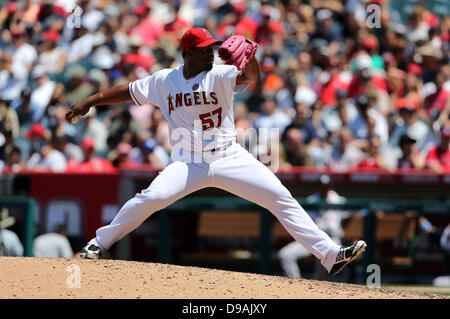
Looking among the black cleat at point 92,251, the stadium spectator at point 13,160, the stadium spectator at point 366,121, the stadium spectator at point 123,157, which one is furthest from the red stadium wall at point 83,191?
the black cleat at point 92,251

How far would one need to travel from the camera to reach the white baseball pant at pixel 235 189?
603 centimetres

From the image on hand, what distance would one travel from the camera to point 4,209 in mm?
9594

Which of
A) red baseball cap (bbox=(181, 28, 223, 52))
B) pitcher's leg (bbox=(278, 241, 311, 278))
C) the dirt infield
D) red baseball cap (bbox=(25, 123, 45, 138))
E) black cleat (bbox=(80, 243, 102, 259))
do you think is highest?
red baseball cap (bbox=(181, 28, 223, 52))

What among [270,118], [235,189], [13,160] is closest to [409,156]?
[270,118]

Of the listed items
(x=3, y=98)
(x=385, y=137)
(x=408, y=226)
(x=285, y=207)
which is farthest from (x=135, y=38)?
(x=285, y=207)

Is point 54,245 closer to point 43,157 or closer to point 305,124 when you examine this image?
point 43,157

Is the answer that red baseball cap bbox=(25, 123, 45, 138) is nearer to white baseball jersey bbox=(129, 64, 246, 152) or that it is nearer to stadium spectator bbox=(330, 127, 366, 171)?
stadium spectator bbox=(330, 127, 366, 171)

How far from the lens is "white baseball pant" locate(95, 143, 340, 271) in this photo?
603 cm

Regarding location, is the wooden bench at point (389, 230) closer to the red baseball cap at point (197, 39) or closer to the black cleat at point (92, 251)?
the black cleat at point (92, 251)

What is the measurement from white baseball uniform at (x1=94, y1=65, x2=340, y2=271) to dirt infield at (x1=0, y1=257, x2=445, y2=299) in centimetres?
Answer: 35

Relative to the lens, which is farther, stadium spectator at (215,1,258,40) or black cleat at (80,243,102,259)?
Result: stadium spectator at (215,1,258,40)

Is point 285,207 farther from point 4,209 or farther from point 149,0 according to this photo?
point 149,0

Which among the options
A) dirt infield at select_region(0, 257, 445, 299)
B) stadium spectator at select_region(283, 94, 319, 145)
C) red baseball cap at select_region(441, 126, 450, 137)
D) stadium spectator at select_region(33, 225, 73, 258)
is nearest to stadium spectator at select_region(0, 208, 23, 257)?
stadium spectator at select_region(33, 225, 73, 258)

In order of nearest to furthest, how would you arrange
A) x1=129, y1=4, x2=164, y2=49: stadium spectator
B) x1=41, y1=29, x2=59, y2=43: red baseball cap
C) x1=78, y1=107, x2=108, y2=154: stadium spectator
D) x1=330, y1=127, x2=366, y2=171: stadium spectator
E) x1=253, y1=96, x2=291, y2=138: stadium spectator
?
x1=330, y1=127, x2=366, y2=171: stadium spectator → x1=253, y1=96, x2=291, y2=138: stadium spectator → x1=78, y1=107, x2=108, y2=154: stadium spectator → x1=129, y1=4, x2=164, y2=49: stadium spectator → x1=41, y1=29, x2=59, y2=43: red baseball cap
